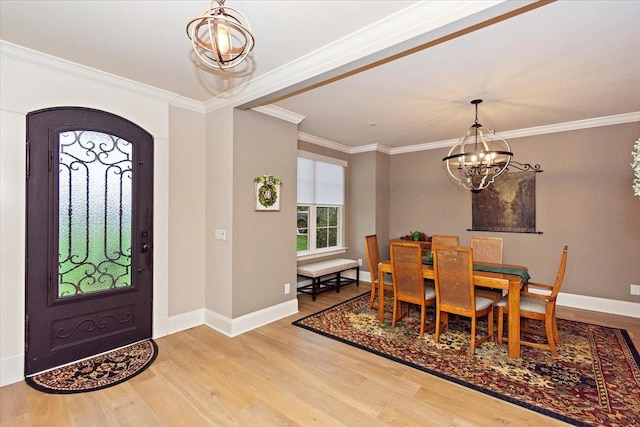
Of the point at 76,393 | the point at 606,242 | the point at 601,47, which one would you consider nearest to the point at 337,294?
the point at 76,393

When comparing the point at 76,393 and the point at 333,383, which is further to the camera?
the point at 333,383

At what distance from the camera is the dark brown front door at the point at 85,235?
2576 mm

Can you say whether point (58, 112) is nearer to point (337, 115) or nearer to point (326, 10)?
point (326, 10)

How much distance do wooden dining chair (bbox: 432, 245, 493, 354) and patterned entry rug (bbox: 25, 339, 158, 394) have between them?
2.84 metres

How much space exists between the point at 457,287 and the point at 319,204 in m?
2.97

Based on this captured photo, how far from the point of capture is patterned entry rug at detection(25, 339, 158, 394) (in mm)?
2400

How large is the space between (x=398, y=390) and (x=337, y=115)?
10.5 feet

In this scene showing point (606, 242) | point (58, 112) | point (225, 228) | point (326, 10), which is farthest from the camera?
point (606, 242)

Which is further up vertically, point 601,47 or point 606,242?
point 601,47

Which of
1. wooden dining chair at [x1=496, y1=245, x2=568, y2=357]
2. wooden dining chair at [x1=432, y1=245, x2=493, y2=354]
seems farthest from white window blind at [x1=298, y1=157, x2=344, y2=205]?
wooden dining chair at [x1=496, y1=245, x2=568, y2=357]

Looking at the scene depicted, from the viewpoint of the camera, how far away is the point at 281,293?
3953mm

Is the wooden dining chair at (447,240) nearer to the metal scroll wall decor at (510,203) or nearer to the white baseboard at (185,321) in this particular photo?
the metal scroll wall decor at (510,203)

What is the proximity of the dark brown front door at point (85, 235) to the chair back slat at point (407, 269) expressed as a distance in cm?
266

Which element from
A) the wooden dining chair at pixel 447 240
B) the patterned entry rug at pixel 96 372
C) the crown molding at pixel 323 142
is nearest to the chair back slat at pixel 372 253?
the wooden dining chair at pixel 447 240
